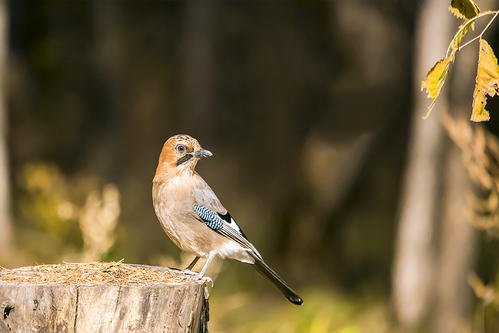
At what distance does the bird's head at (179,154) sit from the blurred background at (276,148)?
55.1 inches

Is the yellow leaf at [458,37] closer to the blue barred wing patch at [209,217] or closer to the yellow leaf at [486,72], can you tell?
the yellow leaf at [486,72]

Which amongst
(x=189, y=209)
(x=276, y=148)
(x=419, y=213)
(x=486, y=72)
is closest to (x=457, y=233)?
(x=419, y=213)

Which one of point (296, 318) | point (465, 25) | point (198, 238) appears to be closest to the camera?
point (465, 25)

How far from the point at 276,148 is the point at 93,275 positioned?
13.6 meters

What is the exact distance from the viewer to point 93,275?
3.82 m

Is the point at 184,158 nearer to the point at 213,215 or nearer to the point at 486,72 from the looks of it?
the point at 213,215

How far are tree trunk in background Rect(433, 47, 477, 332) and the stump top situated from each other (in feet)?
13.6

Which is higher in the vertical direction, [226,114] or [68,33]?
[68,33]

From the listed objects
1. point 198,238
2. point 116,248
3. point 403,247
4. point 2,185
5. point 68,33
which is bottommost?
point 403,247

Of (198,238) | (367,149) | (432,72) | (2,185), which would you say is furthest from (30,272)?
(2,185)

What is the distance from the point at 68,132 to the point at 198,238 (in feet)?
44.2

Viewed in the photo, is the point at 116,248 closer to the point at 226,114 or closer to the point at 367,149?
the point at 367,149

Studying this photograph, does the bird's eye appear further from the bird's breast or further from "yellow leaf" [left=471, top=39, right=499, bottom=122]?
"yellow leaf" [left=471, top=39, right=499, bottom=122]

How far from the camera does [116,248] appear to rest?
810 cm
